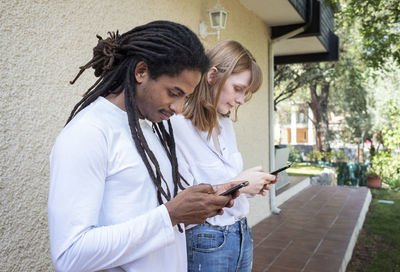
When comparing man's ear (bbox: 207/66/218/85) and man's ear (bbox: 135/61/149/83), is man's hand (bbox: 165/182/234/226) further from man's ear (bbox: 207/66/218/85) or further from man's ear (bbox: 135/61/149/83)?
man's ear (bbox: 207/66/218/85)

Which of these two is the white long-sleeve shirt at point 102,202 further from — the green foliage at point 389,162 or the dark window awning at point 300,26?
the green foliage at point 389,162

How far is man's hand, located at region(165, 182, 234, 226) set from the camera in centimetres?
115

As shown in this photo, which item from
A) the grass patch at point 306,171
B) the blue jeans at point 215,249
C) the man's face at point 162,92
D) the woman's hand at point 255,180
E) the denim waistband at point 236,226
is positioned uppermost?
the man's face at point 162,92

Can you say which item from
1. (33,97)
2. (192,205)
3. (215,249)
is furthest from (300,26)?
(192,205)

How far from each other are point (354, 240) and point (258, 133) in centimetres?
205

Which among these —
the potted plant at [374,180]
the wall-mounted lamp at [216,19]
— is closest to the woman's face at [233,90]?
the wall-mounted lamp at [216,19]

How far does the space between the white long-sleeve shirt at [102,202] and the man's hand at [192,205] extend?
0.04 m

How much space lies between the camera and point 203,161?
182 cm

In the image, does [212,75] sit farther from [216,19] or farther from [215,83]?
[216,19]

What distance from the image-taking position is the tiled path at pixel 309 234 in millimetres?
4258

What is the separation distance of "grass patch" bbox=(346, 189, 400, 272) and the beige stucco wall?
13.2ft

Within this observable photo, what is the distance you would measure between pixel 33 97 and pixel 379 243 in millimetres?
5525

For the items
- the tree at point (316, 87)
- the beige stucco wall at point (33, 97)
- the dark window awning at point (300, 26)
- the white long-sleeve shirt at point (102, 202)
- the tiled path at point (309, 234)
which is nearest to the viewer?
the white long-sleeve shirt at point (102, 202)

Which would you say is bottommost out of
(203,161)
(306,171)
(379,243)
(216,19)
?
(379,243)
